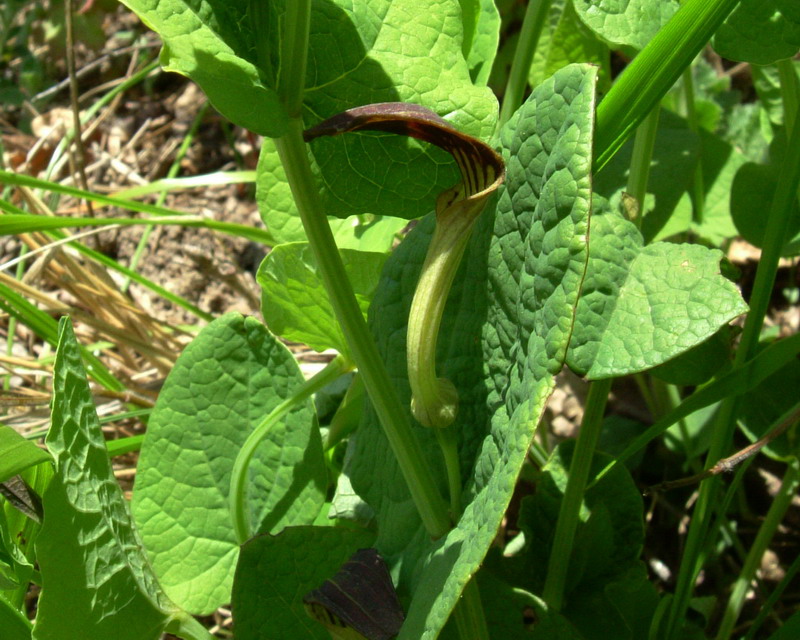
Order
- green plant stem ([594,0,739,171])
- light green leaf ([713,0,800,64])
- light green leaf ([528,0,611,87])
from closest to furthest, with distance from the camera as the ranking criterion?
green plant stem ([594,0,739,171]) → light green leaf ([713,0,800,64]) → light green leaf ([528,0,611,87])

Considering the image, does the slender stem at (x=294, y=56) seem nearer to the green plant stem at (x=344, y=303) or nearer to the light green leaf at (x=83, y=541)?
the green plant stem at (x=344, y=303)

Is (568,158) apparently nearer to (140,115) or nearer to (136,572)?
(136,572)

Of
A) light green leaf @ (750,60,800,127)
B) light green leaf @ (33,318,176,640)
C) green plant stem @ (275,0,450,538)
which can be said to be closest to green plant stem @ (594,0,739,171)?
green plant stem @ (275,0,450,538)

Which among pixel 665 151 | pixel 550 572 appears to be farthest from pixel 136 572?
pixel 665 151

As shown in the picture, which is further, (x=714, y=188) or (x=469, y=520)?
(x=714, y=188)

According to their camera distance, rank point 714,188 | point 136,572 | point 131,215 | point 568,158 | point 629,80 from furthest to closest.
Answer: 1. point 131,215
2. point 714,188
3. point 136,572
4. point 629,80
5. point 568,158

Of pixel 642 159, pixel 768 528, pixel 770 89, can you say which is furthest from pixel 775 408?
pixel 770 89

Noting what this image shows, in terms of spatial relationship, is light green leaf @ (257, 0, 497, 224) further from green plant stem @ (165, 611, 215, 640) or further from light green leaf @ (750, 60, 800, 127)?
light green leaf @ (750, 60, 800, 127)
